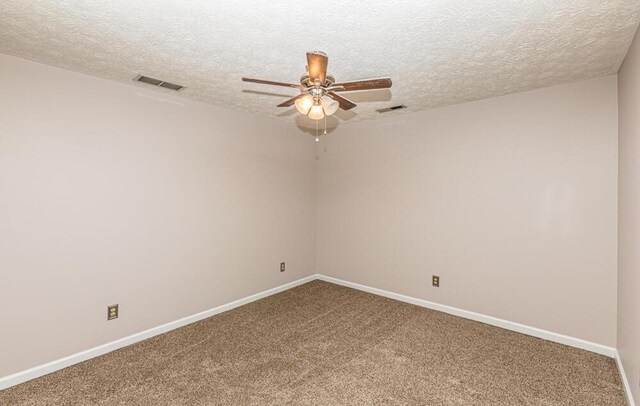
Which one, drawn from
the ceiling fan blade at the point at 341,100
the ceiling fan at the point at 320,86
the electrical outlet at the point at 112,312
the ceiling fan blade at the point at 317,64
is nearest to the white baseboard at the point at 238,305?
the electrical outlet at the point at 112,312

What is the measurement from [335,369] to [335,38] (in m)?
2.41

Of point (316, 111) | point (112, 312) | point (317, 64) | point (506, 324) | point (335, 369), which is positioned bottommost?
point (335, 369)

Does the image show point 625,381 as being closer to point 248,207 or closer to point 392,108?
point 392,108

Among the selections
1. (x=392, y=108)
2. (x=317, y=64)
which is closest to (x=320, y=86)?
(x=317, y=64)

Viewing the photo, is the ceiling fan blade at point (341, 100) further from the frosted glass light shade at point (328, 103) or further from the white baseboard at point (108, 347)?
the white baseboard at point (108, 347)

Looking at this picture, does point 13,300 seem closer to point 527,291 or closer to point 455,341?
point 455,341

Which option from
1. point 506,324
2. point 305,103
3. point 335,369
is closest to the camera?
point 305,103

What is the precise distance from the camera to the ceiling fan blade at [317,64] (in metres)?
1.72

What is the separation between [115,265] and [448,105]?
373 cm

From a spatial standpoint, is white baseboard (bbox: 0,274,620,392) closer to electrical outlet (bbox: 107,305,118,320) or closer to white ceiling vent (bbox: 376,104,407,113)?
electrical outlet (bbox: 107,305,118,320)

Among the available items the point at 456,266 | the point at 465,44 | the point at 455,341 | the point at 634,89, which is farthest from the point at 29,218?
the point at 634,89

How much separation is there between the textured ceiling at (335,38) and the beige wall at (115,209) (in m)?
0.39

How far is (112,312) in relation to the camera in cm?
285

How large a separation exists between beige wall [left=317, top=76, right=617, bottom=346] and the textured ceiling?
0.45 m
